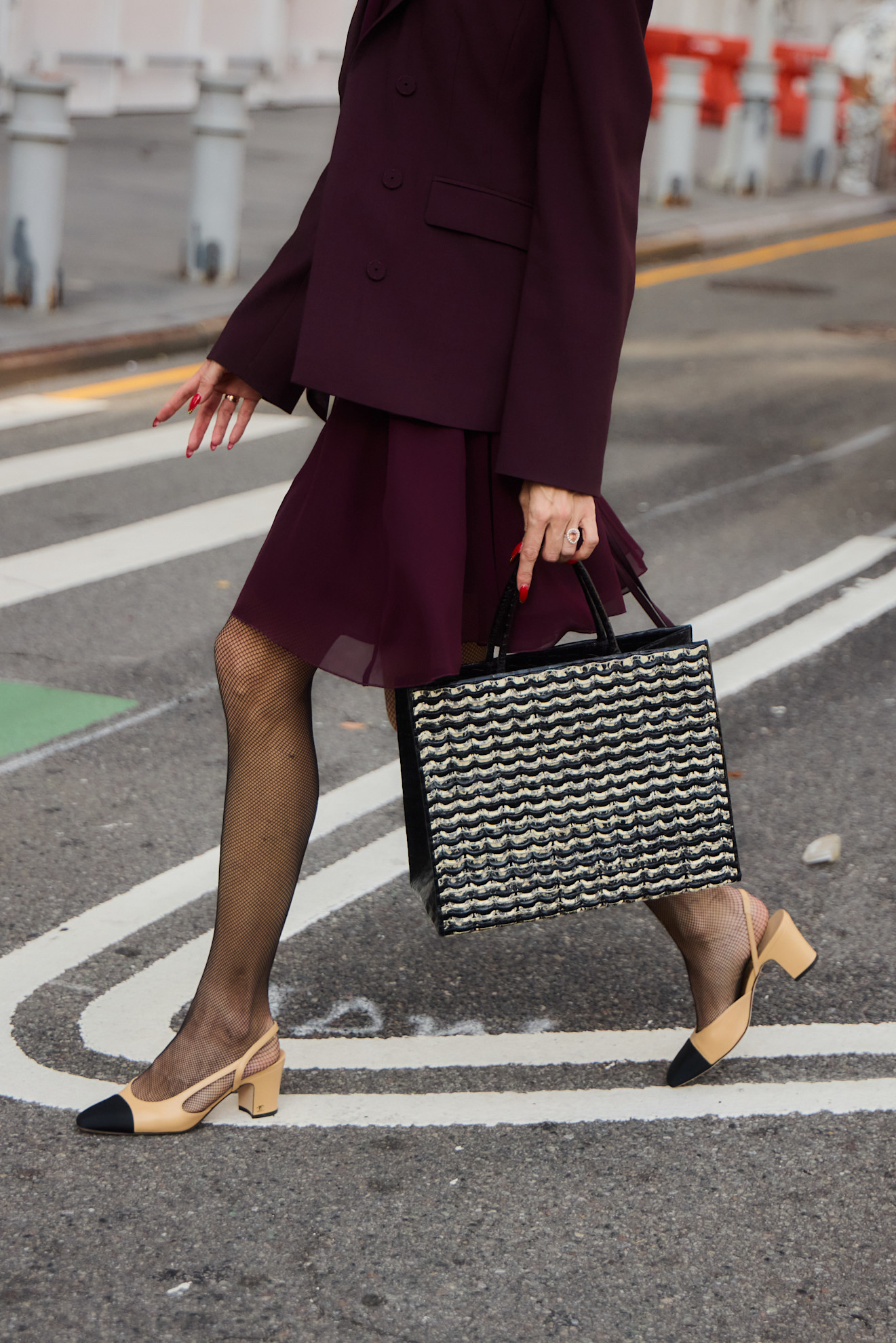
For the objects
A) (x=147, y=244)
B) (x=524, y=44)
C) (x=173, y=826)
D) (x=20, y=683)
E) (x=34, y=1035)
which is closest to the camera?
(x=524, y=44)

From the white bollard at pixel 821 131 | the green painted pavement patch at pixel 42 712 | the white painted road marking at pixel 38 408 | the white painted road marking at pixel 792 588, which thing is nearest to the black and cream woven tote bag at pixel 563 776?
the green painted pavement patch at pixel 42 712

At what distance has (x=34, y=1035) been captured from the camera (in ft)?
10.0

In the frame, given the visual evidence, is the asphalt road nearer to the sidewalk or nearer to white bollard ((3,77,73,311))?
the sidewalk

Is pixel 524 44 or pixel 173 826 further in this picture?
pixel 173 826

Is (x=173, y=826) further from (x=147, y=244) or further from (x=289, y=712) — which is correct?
(x=147, y=244)

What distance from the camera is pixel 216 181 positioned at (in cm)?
1084

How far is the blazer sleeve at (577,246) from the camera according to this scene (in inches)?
92.7

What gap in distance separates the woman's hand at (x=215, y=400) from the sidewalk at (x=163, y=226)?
20.5ft

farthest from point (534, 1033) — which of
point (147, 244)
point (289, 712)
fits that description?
point (147, 244)

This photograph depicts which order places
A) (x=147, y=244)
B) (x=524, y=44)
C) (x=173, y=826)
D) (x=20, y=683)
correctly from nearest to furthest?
(x=524, y=44)
(x=173, y=826)
(x=20, y=683)
(x=147, y=244)

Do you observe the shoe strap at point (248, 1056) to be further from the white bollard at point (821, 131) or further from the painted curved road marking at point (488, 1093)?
the white bollard at point (821, 131)

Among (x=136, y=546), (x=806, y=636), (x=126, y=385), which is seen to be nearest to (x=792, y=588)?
(x=806, y=636)

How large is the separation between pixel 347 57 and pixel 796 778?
244 cm

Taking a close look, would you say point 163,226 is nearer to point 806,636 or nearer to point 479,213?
point 806,636
